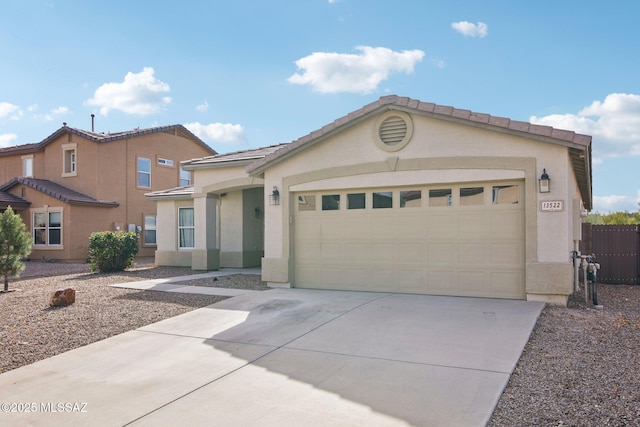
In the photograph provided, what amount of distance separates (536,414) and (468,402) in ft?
1.98

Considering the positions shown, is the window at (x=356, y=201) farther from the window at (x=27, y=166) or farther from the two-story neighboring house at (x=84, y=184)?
the window at (x=27, y=166)

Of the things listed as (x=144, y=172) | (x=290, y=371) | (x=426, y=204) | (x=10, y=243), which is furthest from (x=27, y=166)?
(x=290, y=371)

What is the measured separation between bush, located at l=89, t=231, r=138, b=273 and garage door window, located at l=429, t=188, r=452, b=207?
11.6 meters

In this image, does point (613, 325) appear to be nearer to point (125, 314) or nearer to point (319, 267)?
point (319, 267)

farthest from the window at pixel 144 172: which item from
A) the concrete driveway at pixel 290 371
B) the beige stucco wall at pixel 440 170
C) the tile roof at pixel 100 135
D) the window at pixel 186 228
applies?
the concrete driveway at pixel 290 371

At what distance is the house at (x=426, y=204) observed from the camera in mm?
9000

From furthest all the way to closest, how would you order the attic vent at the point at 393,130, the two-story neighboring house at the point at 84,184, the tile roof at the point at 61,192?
the two-story neighboring house at the point at 84,184, the tile roof at the point at 61,192, the attic vent at the point at 393,130

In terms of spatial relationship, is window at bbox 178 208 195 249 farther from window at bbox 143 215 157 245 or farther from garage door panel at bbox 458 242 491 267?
garage door panel at bbox 458 242 491 267

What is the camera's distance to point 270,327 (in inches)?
302

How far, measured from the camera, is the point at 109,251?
16203 mm

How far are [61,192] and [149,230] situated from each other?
474cm

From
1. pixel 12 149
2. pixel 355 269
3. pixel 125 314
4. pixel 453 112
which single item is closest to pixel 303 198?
pixel 355 269

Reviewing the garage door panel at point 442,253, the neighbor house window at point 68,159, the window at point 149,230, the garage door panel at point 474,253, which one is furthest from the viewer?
the window at point 149,230

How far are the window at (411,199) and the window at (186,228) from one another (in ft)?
34.3
